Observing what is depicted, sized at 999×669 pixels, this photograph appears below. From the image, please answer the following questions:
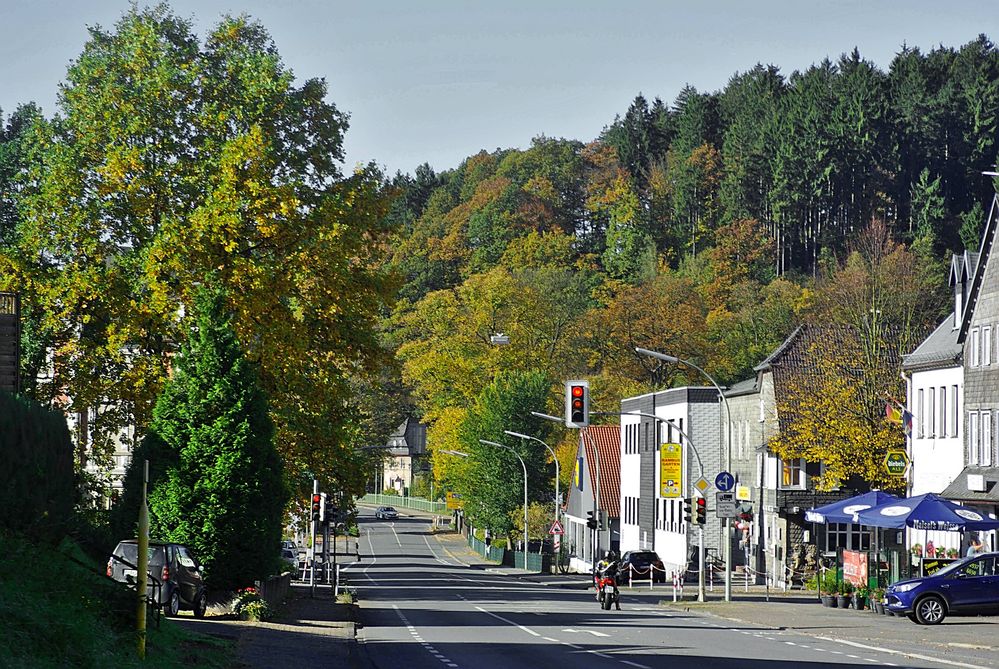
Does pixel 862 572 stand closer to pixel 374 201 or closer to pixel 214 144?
pixel 374 201

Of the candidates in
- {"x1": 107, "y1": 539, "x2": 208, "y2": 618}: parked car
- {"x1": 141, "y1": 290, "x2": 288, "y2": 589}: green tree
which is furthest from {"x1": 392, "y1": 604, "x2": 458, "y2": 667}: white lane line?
{"x1": 107, "y1": 539, "x2": 208, "y2": 618}: parked car

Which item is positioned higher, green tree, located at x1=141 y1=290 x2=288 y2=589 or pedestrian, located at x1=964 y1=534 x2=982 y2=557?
green tree, located at x1=141 y1=290 x2=288 y2=589

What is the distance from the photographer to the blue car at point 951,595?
114ft

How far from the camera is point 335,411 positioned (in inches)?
1522

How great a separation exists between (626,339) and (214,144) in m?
62.4

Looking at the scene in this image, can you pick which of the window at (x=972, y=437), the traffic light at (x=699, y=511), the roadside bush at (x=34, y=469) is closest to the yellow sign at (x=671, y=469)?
the traffic light at (x=699, y=511)

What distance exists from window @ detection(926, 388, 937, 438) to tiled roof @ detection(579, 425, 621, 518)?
36.4 m

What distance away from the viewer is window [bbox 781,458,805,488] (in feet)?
206

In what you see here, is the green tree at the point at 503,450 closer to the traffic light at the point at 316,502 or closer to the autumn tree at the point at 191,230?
the traffic light at the point at 316,502

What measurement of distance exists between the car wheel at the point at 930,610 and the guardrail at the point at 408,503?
118 metres

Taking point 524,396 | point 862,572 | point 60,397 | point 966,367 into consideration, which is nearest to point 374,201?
point 60,397

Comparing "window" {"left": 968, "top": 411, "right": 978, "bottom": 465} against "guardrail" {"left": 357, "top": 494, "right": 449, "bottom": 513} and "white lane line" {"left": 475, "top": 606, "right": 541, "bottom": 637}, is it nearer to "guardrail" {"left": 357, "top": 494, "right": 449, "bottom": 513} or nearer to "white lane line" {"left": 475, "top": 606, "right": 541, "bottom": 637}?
"white lane line" {"left": 475, "top": 606, "right": 541, "bottom": 637}

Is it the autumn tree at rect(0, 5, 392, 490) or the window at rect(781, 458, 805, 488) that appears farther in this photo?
the window at rect(781, 458, 805, 488)

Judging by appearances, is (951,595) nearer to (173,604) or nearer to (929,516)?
(929,516)
